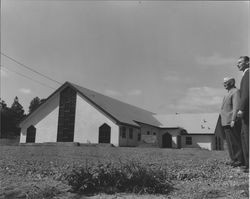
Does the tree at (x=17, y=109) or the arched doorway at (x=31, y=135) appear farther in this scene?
the tree at (x=17, y=109)

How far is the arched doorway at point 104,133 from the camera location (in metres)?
32.5

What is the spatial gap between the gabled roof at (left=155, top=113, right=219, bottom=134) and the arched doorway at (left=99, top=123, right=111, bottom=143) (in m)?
12.3

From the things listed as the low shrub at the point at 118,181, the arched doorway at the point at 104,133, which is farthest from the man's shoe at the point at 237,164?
the arched doorway at the point at 104,133

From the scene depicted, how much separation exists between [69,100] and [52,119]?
2.75 meters

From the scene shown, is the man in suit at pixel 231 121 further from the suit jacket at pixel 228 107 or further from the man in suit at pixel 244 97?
the man in suit at pixel 244 97

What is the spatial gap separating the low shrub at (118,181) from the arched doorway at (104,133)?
27.1 metres

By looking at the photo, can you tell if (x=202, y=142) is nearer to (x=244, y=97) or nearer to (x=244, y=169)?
(x=244, y=169)

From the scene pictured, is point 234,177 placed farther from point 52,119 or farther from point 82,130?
point 52,119

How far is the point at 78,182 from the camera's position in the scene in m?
5.26

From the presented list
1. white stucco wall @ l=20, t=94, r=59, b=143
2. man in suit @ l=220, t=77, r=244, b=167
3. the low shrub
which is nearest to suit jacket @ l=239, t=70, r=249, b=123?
man in suit @ l=220, t=77, r=244, b=167

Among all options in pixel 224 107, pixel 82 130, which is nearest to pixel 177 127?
pixel 82 130

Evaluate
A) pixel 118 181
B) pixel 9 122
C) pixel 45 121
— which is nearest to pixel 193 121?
pixel 45 121

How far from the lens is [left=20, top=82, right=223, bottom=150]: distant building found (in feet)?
107

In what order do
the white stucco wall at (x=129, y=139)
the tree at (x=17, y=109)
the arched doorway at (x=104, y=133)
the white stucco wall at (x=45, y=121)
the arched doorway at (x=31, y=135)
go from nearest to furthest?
1. the white stucco wall at (x=129, y=139)
2. the arched doorway at (x=104, y=133)
3. the white stucco wall at (x=45, y=121)
4. the arched doorway at (x=31, y=135)
5. the tree at (x=17, y=109)
